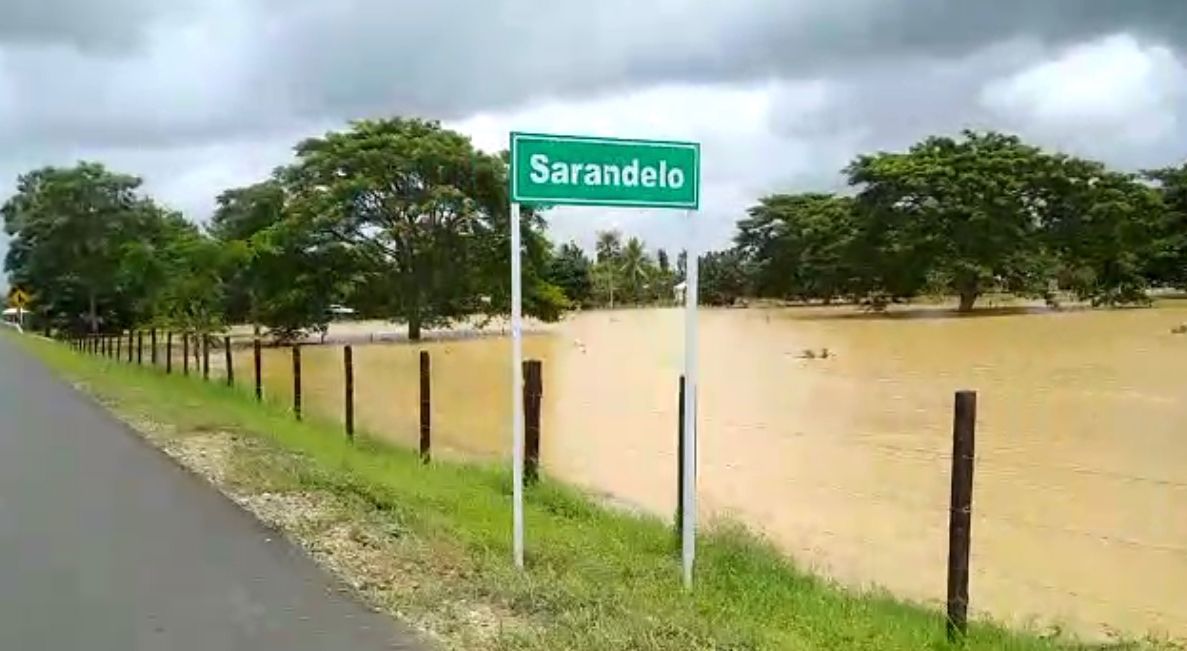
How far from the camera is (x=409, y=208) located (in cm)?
4894

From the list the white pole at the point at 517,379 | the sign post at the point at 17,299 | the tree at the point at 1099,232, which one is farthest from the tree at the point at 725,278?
the white pole at the point at 517,379

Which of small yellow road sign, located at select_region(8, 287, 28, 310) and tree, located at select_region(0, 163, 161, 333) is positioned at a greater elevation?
tree, located at select_region(0, 163, 161, 333)

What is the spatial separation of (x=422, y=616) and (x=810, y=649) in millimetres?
1776

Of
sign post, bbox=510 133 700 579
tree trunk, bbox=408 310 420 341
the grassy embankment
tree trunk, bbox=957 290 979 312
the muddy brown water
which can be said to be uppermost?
sign post, bbox=510 133 700 579

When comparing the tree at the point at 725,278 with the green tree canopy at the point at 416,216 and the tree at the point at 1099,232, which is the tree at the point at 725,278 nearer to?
the tree at the point at 1099,232

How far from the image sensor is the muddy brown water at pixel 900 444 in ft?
33.7

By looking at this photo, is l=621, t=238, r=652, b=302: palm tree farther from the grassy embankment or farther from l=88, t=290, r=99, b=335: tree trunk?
the grassy embankment

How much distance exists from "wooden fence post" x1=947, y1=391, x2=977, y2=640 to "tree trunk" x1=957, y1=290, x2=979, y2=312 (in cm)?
5530

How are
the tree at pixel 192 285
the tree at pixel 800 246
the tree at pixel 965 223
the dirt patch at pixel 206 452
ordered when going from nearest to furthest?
1. the dirt patch at pixel 206 452
2. the tree at pixel 192 285
3. the tree at pixel 965 223
4. the tree at pixel 800 246

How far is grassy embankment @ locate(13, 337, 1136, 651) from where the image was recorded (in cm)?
567

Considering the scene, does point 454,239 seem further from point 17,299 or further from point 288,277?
point 17,299

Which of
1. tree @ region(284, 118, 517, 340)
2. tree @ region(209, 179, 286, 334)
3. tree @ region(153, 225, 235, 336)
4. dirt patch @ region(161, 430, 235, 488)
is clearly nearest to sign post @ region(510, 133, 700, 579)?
dirt patch @ region(161, 430, 235, 488)

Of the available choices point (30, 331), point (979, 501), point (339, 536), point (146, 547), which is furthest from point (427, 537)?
point (30, 331)

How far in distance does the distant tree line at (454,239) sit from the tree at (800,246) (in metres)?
0.15
